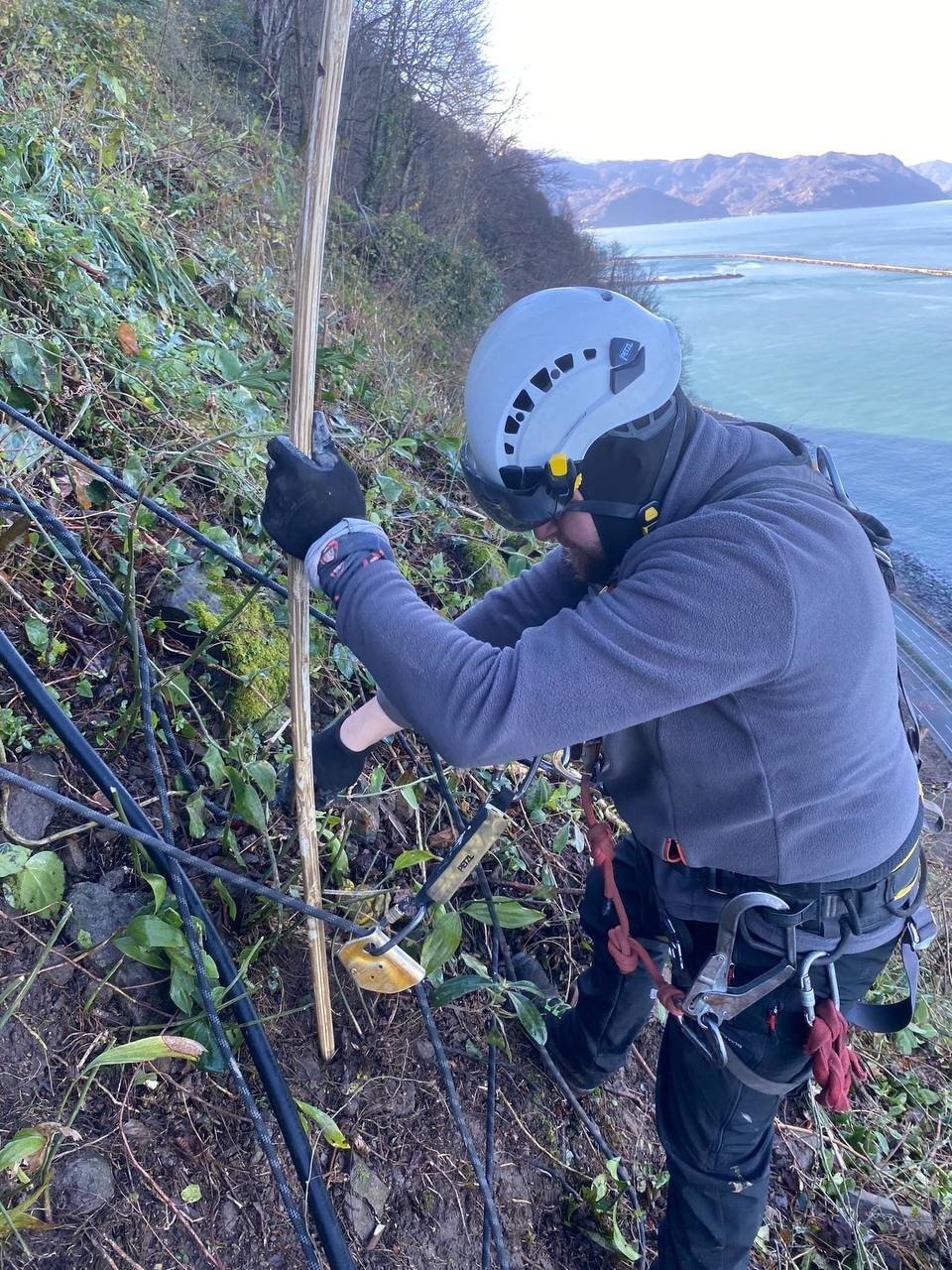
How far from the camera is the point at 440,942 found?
7.46 ft

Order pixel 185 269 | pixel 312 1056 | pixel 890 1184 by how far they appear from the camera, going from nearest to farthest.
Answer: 1. pixel 312 1056
2. pixel 890 1184
3. pixel 185 269

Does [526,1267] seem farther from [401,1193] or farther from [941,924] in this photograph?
[941,924]

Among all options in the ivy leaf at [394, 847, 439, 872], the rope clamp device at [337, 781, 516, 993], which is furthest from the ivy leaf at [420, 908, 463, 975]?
the rope clamp device at [337, 781, 516, 993]

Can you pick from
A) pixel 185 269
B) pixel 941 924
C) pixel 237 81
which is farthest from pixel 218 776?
pixel 237 81

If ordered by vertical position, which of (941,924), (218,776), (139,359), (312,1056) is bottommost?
(941,924)

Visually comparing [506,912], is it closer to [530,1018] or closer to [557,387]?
[530,1018]

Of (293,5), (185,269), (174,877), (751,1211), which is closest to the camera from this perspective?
(174,877)

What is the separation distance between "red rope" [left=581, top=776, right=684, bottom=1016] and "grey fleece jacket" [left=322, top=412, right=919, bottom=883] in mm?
316

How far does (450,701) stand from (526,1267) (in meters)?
1.76

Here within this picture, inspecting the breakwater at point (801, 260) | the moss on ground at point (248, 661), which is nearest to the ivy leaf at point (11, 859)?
the moss on ground at point (248, 661)

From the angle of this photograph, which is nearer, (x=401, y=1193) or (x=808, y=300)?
(x=401, y=1193)

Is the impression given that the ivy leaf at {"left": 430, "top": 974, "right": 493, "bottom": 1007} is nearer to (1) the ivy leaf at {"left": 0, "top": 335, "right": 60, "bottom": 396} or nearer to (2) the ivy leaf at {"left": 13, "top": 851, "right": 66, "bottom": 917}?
(2) the ivy leaf at {"left": 13, "top": 851, "right": 66, "bottom": 917}

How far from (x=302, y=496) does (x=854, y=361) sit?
2001cm

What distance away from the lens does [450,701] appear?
1423 millimetres
